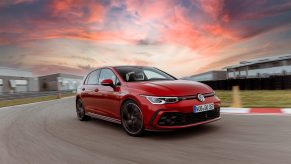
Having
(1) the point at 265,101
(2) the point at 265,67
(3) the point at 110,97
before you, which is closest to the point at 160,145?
(3) the point at 110,97

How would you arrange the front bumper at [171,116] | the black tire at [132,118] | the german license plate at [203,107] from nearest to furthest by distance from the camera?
1. the front bumper at [171,116]
2. the german license plate at [203,107]
3. the black tire at [132,118]

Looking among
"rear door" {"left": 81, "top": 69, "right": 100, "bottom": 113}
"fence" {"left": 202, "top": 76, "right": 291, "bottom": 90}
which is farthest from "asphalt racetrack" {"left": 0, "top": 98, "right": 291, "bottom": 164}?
"fence" {"left": 202, "top": 76, "right": 291, "bottom": 90}

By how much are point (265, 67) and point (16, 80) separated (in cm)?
4976

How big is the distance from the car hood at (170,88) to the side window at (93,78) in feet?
6.29

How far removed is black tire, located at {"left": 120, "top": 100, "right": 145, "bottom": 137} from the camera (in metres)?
5.53

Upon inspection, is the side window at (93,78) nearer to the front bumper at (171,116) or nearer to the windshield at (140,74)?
the windshield at (140,74)

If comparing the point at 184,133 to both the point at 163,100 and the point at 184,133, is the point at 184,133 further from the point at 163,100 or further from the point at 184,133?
the point at 163,100

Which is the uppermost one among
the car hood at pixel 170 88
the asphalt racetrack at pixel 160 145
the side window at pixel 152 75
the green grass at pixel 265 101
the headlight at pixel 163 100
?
→ the side window at pixel 152 75

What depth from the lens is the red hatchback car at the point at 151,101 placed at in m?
5.19

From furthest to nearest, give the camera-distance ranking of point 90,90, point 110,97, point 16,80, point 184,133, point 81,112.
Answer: point 16,80 < point 81,112 < point 90,90 < point 110,97 < point 184,133

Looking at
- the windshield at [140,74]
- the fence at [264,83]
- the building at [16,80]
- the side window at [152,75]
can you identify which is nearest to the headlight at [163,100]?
the windshield at [140,74]

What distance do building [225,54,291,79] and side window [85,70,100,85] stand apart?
37.8 meters

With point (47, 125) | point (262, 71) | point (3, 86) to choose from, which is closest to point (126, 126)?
point (47, 125)

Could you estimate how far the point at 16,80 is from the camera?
62406 mm
